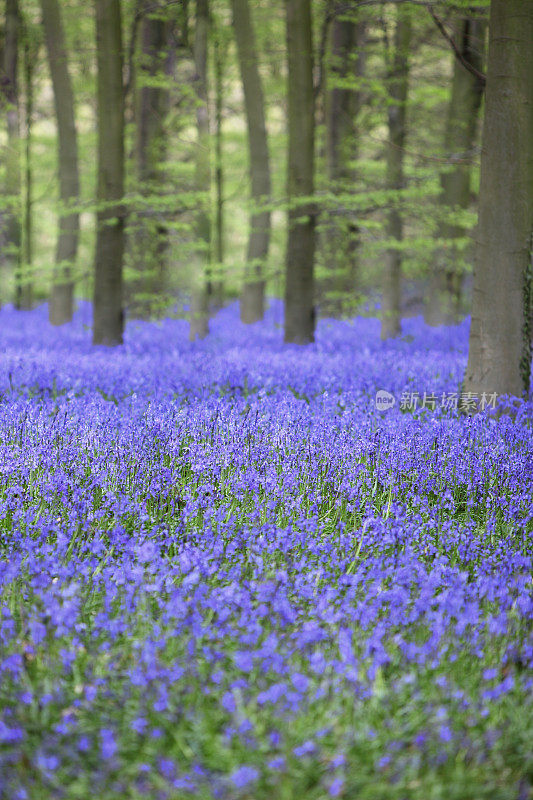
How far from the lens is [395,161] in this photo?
13.2m

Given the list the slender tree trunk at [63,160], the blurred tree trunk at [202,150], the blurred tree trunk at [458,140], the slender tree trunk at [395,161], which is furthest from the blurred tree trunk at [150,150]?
the blurred tree trunk at [458,140]

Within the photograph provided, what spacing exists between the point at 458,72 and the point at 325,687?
47.2 ft

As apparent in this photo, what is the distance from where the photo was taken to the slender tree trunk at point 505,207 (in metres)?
6.93

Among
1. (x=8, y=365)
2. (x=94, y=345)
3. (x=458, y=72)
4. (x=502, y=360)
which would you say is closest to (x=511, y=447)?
(x=502, y=360)

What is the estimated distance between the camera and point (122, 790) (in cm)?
221

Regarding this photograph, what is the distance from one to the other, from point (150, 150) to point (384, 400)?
11.7 m

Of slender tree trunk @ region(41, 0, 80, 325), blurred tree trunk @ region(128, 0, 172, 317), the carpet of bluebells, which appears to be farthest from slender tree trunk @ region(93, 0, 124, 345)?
the carpet of bluebells

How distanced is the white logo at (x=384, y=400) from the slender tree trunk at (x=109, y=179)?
18.6 feet

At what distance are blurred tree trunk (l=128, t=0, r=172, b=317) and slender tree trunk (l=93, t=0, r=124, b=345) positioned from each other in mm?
3263

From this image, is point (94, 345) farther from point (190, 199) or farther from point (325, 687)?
point (325, 687)

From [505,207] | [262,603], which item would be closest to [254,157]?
[505,207]

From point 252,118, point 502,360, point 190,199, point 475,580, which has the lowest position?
point 475,580

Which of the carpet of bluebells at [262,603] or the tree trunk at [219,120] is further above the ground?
the tree trunk at [219,120]

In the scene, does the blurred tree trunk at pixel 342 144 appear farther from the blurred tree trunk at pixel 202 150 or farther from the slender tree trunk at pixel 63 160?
the slender tree trunk at pixel 63 160
